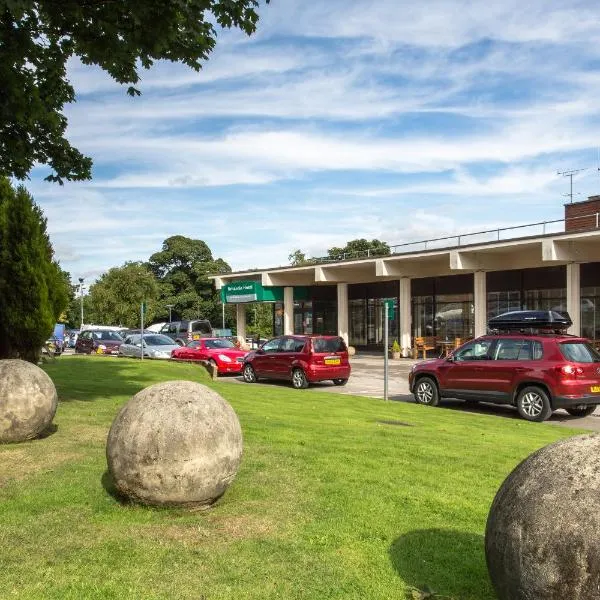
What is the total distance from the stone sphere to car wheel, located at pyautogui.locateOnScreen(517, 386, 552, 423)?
9.73 m

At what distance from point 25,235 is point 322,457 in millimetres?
10141

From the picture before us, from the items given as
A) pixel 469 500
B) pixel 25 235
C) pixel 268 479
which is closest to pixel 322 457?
pixel 268 479

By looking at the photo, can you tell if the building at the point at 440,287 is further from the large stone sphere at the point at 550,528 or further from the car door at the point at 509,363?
the large stone sphere at the point at 550,528

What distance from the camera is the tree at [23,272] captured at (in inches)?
Answer: 586

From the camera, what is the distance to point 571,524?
3.25m

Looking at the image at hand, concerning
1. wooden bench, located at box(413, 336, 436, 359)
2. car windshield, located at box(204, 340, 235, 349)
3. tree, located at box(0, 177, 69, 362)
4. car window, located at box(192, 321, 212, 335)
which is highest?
tree, located at box(0, 177, 69, 362)

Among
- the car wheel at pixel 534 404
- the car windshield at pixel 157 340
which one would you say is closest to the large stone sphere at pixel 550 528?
the car wheel at pixel 534 404

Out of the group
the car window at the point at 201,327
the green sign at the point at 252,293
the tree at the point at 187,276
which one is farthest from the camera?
the tree at the point at 187,276

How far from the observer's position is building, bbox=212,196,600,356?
2798 centimetres

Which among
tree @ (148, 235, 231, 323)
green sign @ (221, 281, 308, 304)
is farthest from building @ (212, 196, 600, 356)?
tree @ (148, 235, 231, 323)

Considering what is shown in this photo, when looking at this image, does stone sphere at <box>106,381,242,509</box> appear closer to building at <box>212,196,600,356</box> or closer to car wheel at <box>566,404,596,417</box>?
car wheel at <box>566,404,596,417</box>

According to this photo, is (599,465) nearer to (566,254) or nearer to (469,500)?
(469,500)

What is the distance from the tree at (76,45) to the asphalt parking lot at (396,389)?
32.6ft

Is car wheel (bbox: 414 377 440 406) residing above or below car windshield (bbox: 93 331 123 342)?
below
